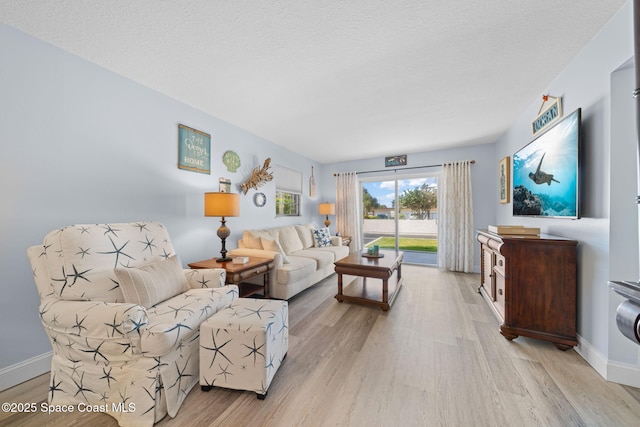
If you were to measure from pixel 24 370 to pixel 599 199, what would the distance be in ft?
13.8

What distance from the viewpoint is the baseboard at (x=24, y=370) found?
1.51 m

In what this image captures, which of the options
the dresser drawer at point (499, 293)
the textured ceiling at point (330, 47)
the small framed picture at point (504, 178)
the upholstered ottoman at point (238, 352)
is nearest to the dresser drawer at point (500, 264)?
the dresser drawer at point (499, 293)

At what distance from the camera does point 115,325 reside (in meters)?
1.25

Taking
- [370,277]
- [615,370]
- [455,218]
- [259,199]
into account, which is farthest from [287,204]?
[615,370]

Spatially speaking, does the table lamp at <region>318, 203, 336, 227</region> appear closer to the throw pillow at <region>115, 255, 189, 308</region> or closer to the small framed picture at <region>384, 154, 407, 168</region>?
the small framed picture at <region>384, 154, 407, 168</region>

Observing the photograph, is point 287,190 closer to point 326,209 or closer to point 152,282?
point 326,209

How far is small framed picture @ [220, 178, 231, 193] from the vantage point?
10.3 ft

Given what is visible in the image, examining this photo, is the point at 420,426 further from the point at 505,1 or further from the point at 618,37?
the point at 618,37

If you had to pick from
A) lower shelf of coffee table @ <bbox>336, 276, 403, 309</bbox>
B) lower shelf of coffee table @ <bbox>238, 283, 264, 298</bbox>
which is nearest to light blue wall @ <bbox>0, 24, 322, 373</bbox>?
lower shelf of coffee table @ <bbox>238, 283, 264, 298</bbox>

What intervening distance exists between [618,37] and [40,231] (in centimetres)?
419

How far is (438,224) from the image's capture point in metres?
4.60

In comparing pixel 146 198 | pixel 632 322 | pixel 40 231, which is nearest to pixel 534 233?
pixel 632 322

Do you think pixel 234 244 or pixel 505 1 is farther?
pixel 234 244

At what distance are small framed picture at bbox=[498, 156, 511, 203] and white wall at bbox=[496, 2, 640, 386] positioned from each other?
→ 1554mm
